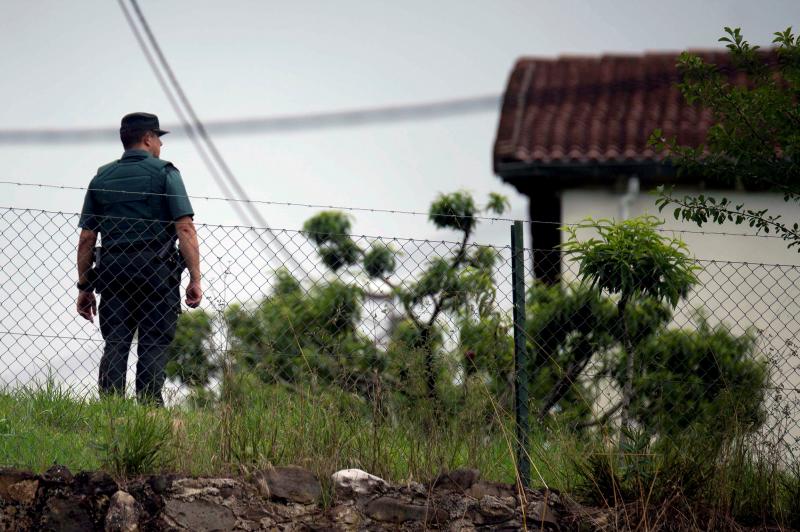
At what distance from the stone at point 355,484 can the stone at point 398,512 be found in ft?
0.17

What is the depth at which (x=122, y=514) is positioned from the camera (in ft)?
16.0

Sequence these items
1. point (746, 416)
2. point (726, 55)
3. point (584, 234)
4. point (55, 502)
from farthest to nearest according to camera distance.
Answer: point (726, 55) < point (584, 234) < point (746, 416) < point (55, 502)

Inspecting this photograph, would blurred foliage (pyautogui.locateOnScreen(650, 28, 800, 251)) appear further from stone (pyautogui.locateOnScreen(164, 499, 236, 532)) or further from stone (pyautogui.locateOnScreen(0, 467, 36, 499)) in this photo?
stone (pyautogui.locateOnScreen(0, 467, 36, 499))

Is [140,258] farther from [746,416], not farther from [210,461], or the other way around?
[746,416]

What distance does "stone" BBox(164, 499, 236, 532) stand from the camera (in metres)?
4.93

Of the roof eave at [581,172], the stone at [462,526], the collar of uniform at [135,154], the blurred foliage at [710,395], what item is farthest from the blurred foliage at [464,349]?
the roof eave at [581,172]

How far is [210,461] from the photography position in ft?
17.1

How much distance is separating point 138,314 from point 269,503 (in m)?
1.76

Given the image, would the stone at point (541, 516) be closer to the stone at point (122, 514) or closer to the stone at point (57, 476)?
the stone at point (122, 514)

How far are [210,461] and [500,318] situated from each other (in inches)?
65.8

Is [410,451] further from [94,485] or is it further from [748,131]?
[748,131]

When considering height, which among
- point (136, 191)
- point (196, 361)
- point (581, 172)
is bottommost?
A: point (196, 361)

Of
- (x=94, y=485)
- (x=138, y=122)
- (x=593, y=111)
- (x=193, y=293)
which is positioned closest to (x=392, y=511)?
(x=94, y=485)

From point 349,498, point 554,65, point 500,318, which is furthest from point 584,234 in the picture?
point 349,498
